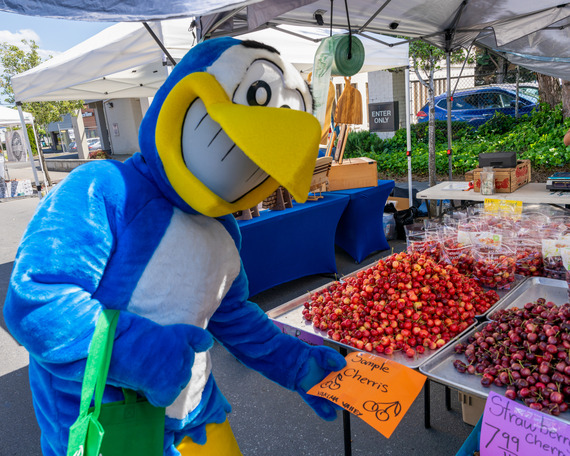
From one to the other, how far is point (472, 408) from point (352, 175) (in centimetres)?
312

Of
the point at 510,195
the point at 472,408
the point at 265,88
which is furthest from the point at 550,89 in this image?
the point at 265,88

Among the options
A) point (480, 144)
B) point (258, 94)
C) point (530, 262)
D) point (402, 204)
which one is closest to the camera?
point (258, 94)

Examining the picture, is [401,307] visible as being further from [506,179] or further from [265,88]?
[506,179]

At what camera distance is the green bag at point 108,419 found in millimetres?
942

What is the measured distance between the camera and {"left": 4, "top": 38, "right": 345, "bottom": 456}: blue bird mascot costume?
97 cm

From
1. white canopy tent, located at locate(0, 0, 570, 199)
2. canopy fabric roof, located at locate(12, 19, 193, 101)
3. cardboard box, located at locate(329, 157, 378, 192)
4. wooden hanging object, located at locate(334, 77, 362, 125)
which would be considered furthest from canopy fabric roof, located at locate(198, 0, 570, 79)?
cardboard box, located at locate(329, 157, 378, 192)

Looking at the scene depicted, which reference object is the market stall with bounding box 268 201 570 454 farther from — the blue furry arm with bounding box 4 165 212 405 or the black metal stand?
the blue furry arm with bounding box 4 165 212 405

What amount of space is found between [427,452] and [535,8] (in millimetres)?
→ 4278

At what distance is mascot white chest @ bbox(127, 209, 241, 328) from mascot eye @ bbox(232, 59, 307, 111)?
0.37 m

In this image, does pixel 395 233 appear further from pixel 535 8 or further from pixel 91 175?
pixel 91 175

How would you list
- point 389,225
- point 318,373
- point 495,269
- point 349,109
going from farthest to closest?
point 389,225 → point 349,109 → point 495,269 → point 318,373

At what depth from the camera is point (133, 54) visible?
165 inches

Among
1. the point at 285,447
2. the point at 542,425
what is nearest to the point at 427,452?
the point at 285,447

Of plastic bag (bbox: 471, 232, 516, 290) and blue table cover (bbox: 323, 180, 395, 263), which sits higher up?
plastic bag (bbox: 471, 232, 516, 290)
